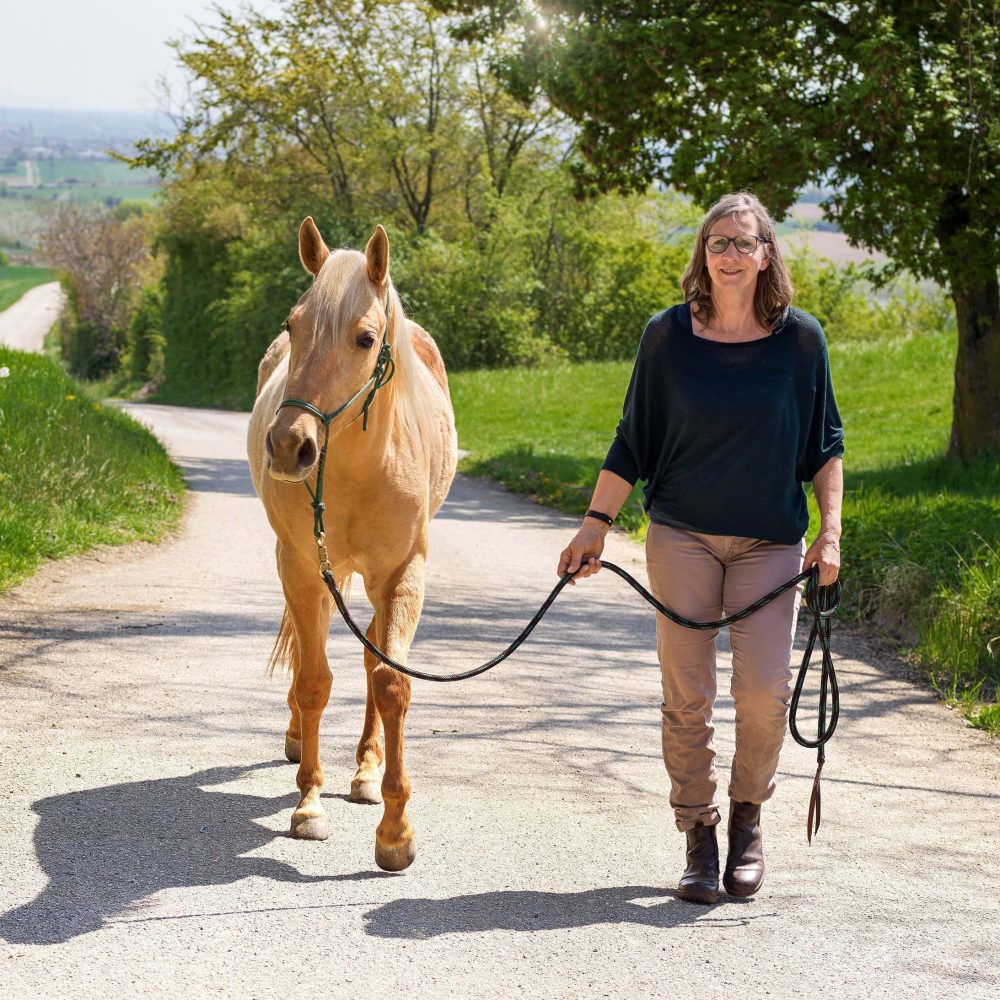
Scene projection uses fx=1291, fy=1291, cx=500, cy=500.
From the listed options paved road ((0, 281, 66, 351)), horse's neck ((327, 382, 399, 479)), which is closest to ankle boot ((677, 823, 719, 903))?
horse's neck ((327, 382, 399, 479))

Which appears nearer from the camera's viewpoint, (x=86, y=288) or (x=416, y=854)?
(x=416, y=854)

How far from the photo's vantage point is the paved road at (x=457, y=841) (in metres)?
3.67

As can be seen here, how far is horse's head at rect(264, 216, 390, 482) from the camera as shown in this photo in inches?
155

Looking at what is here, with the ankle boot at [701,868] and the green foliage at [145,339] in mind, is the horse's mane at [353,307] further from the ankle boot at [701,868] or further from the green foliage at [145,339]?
the green foliage at [145,339]

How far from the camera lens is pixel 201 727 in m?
5.91

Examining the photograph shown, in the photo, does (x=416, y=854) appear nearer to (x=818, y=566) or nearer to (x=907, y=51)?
(x=818, y=566)

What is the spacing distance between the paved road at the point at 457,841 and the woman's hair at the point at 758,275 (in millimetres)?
1937

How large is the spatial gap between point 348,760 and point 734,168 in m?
9.59

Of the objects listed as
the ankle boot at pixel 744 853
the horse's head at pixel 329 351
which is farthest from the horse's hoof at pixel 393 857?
the horse's head at pixel 329 351

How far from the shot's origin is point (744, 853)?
14.1ft

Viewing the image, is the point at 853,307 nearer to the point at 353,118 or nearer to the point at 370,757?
the point at 353,118

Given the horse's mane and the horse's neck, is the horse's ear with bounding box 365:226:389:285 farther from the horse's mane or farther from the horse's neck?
Answer: the horse's neck

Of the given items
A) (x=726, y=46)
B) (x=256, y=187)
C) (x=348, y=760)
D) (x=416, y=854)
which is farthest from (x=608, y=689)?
(x=256, y=187)

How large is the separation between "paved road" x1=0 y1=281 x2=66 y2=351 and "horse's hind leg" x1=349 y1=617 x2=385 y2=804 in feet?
202
